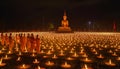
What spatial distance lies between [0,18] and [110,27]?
143 ft

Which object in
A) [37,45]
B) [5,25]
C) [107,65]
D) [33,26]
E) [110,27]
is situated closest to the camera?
[107,65]

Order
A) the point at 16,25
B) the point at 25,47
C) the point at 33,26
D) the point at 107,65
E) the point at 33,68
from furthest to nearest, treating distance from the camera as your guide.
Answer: the point at 33,26, the point at 16,25, the point at 25,47, the point at 107,65, the point at 33,68

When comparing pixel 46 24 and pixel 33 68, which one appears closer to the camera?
pixel 33 68

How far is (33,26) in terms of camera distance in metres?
59.7

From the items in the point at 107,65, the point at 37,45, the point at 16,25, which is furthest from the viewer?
the point at 16,25

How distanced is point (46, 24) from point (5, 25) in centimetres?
2265

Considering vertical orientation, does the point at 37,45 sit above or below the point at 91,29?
below

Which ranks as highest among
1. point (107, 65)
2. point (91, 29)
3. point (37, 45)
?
point (91, 29)

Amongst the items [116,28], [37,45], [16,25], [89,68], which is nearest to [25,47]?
[37,45]

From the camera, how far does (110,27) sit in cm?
6562

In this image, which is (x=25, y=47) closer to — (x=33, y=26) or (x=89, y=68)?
(x=89, y=68)

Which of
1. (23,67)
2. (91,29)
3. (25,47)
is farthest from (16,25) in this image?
(23,67)

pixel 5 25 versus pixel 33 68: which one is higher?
pixel 5 25

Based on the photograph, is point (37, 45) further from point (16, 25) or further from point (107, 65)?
point (16, 25)
